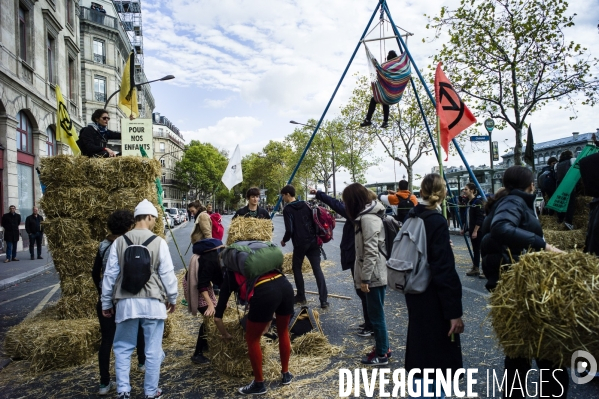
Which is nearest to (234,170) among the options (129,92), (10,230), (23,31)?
(129,92)

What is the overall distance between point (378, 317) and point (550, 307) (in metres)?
2.31

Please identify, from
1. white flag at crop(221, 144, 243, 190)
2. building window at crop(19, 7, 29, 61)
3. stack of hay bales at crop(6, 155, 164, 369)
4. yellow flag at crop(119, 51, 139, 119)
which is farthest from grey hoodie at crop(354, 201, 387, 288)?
building window at crop(19, 7, 29, 61)

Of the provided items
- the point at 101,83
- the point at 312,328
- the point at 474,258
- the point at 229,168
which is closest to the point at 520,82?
the point at 474,258

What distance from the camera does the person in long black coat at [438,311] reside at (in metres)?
3.05

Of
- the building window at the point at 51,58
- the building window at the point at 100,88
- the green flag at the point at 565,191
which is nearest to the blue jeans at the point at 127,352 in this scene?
the green flag at the point at 565,191

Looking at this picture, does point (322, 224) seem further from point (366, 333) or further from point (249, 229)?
point (366, 333)

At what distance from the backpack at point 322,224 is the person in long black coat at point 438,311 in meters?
4.20

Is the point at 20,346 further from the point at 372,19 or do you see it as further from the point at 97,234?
the point at 372,19

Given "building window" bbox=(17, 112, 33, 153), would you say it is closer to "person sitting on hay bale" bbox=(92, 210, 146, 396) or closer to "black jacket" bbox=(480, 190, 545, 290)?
"person sitting on hay bale" bbox=(92, 210, 146, 396)

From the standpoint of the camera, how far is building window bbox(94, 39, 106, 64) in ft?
142

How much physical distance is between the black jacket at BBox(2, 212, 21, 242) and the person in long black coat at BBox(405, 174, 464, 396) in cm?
1557

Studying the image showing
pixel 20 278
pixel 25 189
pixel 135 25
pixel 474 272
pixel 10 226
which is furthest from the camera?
pixel 135 25

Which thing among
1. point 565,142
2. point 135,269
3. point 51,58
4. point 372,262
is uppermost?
point 565,142

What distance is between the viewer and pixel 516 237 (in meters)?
3.13
